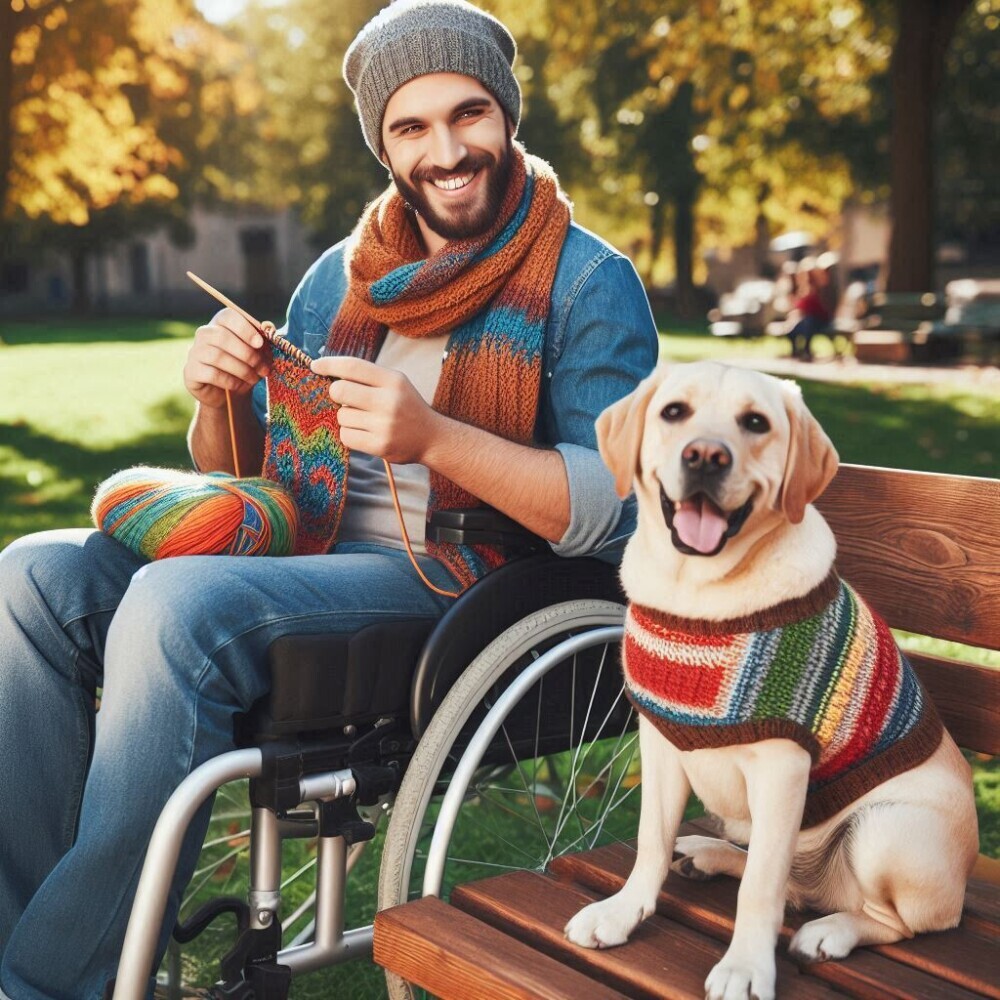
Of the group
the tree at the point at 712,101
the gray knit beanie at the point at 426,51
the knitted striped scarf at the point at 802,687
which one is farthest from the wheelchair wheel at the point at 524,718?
the tree at the point at 712,101

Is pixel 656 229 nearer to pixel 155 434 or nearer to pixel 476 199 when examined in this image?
pixel 155 434

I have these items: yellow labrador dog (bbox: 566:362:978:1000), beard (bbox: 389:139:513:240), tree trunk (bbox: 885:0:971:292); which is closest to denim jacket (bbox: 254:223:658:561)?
beard (bbox: 389:139:513:240)

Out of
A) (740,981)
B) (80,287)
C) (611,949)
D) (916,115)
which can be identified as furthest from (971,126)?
(80,287)

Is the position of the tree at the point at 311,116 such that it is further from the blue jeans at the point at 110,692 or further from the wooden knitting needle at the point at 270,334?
the blue jeans at the point at 110,692

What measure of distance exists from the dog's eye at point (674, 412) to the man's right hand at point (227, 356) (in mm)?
973

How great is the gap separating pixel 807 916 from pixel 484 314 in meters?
1.22

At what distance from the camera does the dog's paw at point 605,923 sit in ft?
6.28

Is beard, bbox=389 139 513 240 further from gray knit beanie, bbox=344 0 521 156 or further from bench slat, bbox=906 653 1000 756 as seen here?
bench slat, bbox=906 653 1000 756

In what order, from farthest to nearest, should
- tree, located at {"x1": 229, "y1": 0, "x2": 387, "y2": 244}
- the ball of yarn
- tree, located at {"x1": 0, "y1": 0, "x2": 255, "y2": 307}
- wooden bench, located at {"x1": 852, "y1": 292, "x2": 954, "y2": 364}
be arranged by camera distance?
tree, located at {"x1": 229, "y1": 0, "x2": 387, "y2": 244} < wooden bench, located at {"x1": 852, "y1": 292, "x2": 954, "y2": 364} < tree, located at {"x1": 0, "y1": 0, "x2": 255, "y2": 307} < the ball of yarn

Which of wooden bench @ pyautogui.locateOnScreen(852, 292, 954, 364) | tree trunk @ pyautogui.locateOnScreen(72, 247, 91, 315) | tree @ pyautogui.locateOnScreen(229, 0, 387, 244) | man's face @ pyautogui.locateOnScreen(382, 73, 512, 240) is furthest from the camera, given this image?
tree trunk @ pyautogui.locateOnScreen(72, 247, 91, 315)

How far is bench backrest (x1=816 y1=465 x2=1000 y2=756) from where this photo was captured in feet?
7.34

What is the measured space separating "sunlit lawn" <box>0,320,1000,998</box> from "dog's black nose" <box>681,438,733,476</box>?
1737mm

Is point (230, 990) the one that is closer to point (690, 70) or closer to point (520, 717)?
point (520, 717)

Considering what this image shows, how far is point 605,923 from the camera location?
6.31 feet
